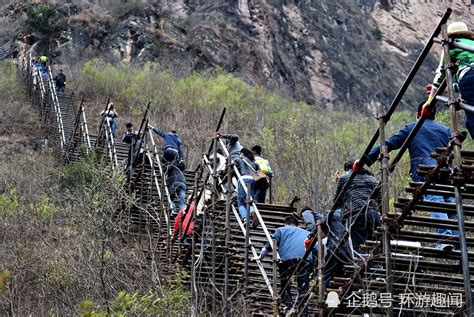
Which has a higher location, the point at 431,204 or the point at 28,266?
the point at 431,204

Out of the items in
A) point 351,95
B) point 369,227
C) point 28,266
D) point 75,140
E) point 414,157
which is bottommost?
point 351,95

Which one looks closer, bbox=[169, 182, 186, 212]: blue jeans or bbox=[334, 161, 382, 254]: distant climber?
bbox=[334, 161, 382, 254]: distant climber

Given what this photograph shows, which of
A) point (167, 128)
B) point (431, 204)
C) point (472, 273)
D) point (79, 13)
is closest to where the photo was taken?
point (431, 204)

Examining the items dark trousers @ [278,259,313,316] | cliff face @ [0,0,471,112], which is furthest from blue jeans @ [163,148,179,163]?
cliff face @ [0,0,471,112]

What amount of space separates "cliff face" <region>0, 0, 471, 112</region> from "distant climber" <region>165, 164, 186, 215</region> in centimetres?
2289

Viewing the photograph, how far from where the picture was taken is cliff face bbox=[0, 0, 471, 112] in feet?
133

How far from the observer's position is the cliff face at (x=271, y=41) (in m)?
40.7

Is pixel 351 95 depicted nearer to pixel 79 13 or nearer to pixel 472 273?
pixel 79 13

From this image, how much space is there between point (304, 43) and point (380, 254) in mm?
41178

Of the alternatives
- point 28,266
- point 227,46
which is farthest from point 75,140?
point 227,46

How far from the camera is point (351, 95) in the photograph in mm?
47594

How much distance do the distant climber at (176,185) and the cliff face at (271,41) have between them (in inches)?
901

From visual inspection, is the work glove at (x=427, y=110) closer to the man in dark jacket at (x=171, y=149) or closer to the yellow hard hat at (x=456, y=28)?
the yellow hard hat at (x=456, y=28)

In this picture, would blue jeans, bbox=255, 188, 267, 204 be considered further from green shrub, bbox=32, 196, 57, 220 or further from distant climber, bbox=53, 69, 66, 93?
distant climber, bbox=53, 69, 66, 93
